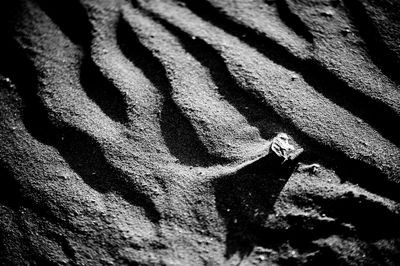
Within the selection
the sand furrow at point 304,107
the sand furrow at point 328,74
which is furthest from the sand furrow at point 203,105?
the sand furrow at point 328,74

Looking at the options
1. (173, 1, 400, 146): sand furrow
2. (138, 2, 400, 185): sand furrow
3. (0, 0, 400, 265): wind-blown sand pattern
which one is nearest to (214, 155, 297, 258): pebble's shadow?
(0, 0, 400, 265): wind-blown sand pattern

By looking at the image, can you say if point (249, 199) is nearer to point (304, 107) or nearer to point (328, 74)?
point (304, 107)

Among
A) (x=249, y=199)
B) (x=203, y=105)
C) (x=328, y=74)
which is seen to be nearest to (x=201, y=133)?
(x=203, y=105)

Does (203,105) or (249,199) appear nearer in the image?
(249,199)

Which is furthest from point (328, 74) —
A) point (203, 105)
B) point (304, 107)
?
point (203, 105)

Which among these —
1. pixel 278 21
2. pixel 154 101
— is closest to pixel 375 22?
pixel 278 21

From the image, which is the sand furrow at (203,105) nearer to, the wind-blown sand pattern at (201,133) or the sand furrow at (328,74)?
the wind-blown sand pattern at (201,133)

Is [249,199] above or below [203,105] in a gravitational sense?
below

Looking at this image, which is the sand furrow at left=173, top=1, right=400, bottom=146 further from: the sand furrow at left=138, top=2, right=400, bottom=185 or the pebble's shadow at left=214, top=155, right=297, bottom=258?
the pebble's shadow at left=214, top=155, right=297, bottom=258

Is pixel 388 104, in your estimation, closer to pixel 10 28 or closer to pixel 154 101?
pixel 154 101
